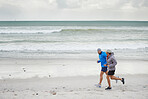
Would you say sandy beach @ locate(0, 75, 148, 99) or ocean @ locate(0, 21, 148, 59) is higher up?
ocean @ locate(0, 21, 148, 59)

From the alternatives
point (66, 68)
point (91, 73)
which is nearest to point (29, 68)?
→ point (66, 68)

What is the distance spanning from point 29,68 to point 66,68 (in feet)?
Answer: 6.72

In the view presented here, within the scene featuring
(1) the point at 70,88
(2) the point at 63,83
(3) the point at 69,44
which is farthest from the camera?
(3) the point at 69,44

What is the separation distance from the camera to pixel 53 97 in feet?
15.1

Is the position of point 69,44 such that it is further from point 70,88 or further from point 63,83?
point 70,88

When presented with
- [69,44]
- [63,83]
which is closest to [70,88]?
[63,83]

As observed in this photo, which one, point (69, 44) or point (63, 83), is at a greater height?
point (69, 44)

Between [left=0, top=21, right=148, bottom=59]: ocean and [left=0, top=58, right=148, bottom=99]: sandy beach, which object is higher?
[left=0, top=21, right=148, bottom=59]: ocean

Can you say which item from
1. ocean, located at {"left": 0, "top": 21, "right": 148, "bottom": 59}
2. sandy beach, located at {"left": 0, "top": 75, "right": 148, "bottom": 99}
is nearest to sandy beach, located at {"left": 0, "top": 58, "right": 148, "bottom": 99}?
sandy beach, located at {"left": 0, "top": 75, "right": 148, "bottom": 99}

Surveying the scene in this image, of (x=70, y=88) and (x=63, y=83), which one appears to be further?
(x=63, y=83)

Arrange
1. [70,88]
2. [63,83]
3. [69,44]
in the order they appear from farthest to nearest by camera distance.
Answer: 1. [69,44]
2. [63,83]
3. [70,88]

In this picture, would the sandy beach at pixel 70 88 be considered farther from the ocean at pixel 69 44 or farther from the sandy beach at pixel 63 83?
the ocean at pixel 69 44

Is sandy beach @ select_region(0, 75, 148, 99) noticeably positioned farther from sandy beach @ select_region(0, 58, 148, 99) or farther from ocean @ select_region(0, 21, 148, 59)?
ocean @ select_region(0, 21, 148, 59)

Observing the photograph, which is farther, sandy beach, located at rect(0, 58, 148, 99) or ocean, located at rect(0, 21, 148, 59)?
ocean, located at rect(0, 21, 148, 59)
